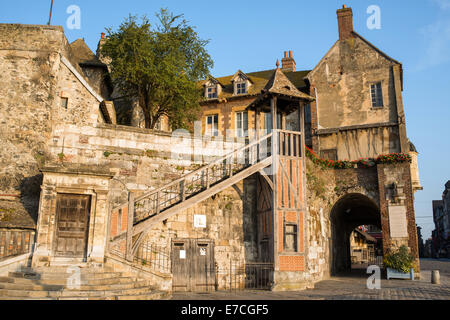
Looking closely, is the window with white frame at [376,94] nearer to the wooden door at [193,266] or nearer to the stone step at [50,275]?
the wooden door at [193,266]

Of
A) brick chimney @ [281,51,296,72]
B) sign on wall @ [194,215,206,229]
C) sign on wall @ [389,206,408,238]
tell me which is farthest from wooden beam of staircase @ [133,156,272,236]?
brick chimney @ [281,51,296,72]

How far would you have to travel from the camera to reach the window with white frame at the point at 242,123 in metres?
26.4

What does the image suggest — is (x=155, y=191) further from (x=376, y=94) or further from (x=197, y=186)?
(x=376, y=94)

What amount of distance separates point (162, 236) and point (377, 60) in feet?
52.6

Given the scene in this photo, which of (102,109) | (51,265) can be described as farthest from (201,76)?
(51,265)

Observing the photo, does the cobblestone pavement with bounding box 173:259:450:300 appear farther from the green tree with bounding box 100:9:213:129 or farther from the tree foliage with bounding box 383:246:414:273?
the green tree with bounding box 100:9:213:129

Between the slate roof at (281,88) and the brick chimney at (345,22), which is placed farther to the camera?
the brick chimney at (345,22)

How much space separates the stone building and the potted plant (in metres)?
0.47

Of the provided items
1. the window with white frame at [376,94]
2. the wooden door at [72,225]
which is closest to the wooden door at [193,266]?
the wooden door at [72,225]

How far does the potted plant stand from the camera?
17.3m

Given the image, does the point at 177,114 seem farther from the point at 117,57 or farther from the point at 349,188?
the point at 349,188

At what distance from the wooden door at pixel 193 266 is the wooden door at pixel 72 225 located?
3757 millimetres

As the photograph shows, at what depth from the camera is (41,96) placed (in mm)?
14336

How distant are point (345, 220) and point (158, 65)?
1533 centimetres
